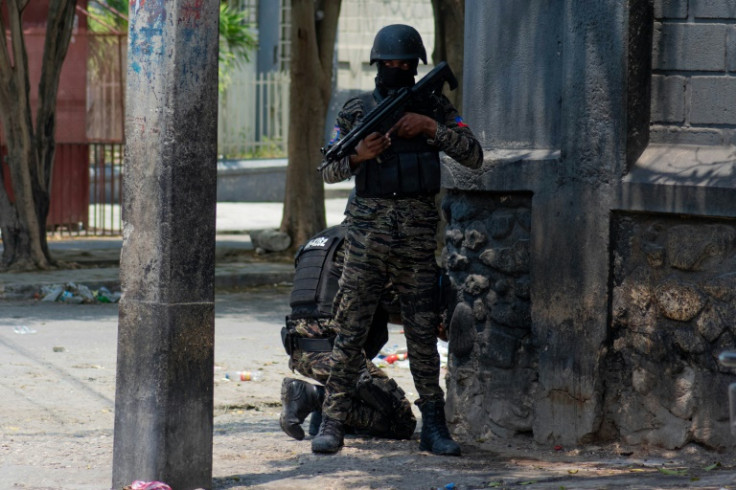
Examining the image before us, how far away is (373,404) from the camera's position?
610 cm

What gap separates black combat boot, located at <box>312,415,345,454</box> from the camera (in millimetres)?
5793

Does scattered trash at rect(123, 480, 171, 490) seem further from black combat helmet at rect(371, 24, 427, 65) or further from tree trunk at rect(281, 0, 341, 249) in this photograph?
tree trunk at rect(281, 0, 341, 249)

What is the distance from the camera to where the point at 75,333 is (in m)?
9.60

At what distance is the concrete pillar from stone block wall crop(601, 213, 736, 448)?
0.29 feet

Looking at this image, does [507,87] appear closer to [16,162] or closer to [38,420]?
[38,420]

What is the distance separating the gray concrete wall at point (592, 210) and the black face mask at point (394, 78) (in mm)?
567

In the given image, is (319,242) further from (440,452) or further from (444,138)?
(440,452)

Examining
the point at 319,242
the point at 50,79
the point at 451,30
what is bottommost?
the point at 319,242

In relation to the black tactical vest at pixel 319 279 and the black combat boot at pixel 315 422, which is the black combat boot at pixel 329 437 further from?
the black tactical vest at pixel 319 279

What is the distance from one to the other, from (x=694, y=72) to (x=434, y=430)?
6.62 ft

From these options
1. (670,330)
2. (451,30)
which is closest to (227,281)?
(451,30)

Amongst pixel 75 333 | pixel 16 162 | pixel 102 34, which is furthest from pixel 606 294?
pixel 102 34

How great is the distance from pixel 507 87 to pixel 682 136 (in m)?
0.89

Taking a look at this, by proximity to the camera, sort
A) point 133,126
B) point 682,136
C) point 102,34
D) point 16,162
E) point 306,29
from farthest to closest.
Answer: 1. point 102,34
2. point 306,29
3. point 16,162
4. point 682,136
5. point 133,126
